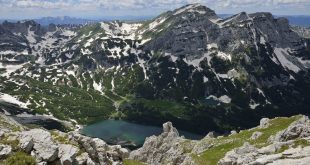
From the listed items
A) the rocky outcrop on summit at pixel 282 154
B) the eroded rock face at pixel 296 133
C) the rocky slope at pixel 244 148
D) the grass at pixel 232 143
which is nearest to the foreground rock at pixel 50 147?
the rocky outcrop on summit at pixel 282 154

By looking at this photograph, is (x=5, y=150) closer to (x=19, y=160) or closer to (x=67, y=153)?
(x=19, y=160)

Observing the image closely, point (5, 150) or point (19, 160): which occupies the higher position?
point (5, 150)

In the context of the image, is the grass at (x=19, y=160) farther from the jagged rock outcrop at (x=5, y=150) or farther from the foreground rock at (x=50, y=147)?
the foreground rock at (x=50, y=147)

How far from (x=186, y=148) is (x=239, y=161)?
57107 mm

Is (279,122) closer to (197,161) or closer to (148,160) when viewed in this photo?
(148,160)

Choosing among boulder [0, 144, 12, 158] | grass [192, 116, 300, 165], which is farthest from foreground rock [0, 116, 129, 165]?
grass [192, 116, 300, 165]

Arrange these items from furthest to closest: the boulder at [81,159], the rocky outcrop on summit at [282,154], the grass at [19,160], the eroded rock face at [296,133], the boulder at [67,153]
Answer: the eroded rock face at [296,133], the rocky outcrop on summit at [282,154], the boulder at [81,159], the boulder at [67,153], the grass at [19,160]

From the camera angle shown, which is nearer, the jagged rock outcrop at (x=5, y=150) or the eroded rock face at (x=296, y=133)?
the jagged rock outcrop at (x=5, y=150)

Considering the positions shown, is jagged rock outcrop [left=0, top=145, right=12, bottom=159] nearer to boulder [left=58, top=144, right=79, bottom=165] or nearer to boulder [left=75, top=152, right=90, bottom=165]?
boulder [left=58, top=144, right=79, bottom=165]

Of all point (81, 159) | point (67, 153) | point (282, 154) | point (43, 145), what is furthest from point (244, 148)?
point (43, 145)

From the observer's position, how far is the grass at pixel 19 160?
99.4 ft

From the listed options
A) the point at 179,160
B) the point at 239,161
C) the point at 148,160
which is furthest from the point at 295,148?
the point at 148,160

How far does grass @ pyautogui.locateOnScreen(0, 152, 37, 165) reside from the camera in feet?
99.4

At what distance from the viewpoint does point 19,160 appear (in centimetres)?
3042
